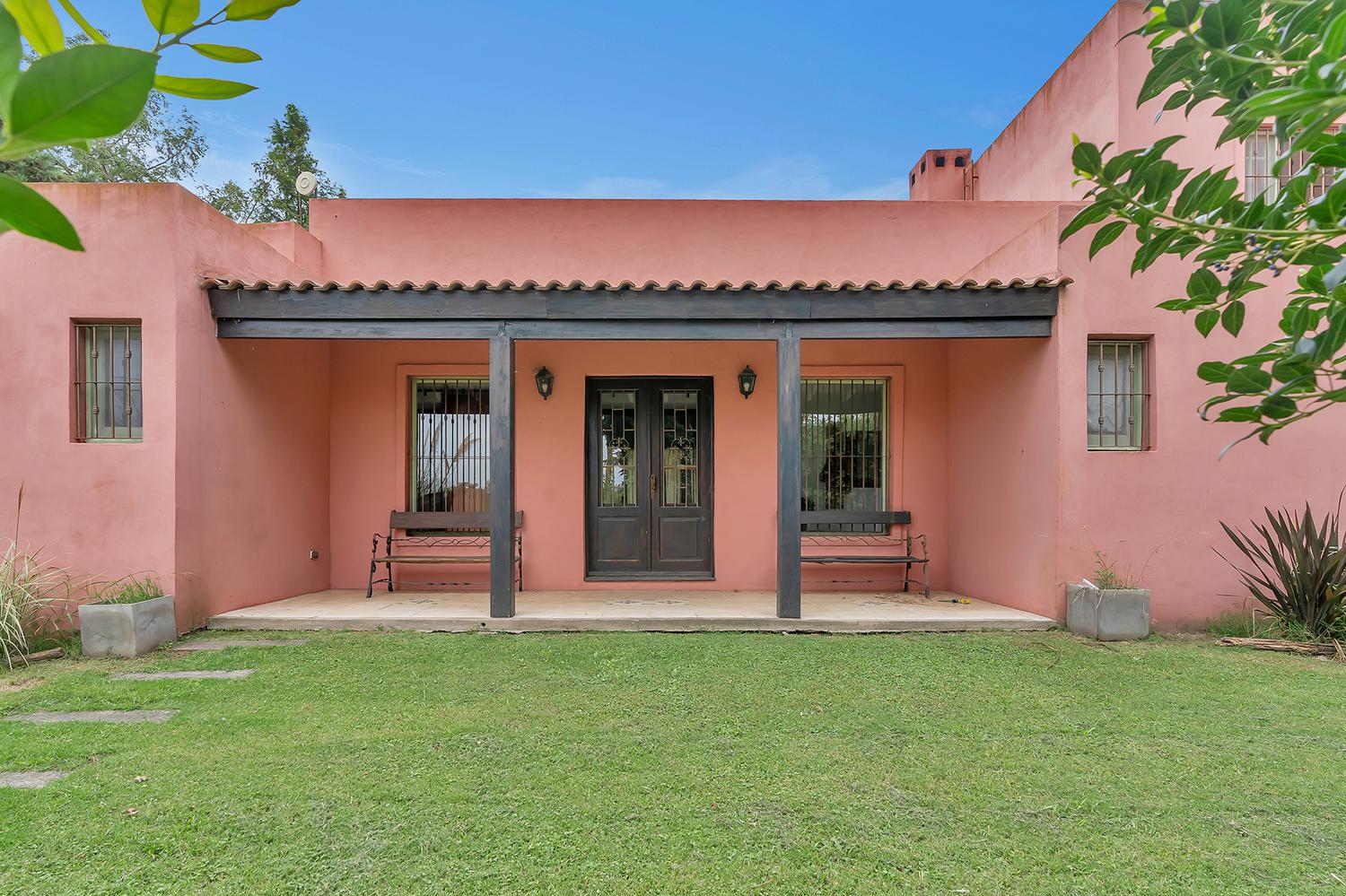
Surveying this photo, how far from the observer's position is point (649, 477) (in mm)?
8211

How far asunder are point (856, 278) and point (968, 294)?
2327 millimetres

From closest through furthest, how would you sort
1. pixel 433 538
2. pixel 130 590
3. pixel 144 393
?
pixel 130 590 < pixel 144 393 < pixel 433 538

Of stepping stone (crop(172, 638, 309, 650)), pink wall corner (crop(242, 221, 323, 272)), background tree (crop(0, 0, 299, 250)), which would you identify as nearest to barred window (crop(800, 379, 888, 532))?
stepping stone (crop(172, 638, 309, 650))

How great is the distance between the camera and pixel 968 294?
6266 millimetres

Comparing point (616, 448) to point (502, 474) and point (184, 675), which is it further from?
point (184, 675)

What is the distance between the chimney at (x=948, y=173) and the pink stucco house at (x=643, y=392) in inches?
42.4

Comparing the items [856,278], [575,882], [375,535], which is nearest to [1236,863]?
[575,882]

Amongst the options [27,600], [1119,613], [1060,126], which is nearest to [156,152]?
[27,600]

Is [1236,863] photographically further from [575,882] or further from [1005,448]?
[1005,448]

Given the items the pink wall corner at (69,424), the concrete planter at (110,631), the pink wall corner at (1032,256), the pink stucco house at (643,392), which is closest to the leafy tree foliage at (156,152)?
the pink stucco house at (643,392)

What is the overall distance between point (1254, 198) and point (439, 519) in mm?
7808

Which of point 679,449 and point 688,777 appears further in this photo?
point 679,449

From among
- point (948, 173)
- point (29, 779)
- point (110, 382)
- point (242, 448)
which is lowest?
point (29, 779)

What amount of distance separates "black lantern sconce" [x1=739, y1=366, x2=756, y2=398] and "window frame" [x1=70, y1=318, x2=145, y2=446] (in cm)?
567
